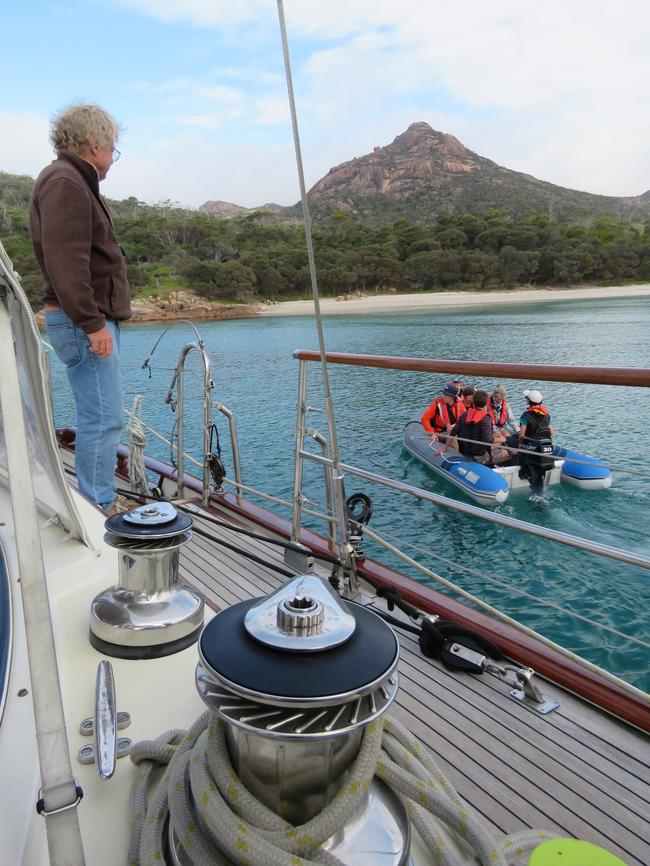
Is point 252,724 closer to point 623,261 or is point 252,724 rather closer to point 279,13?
point 279,13

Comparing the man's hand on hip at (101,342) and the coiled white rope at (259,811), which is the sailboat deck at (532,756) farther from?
the man's hand on hip at (101,342)

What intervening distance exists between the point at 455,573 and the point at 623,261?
54.1 m

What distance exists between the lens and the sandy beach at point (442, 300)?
43.4 m

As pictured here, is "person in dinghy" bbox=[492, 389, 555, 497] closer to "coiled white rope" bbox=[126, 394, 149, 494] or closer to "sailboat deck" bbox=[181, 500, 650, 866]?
"coiled white rope" bbox=[126, 394, 149, 494]

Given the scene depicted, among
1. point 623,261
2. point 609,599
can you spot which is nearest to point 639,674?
point 609,599

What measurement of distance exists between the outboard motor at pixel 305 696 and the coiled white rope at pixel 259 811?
0.02 metres

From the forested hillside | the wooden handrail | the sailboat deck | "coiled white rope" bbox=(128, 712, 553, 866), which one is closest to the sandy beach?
the forested hillside

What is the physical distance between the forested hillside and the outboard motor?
150ft

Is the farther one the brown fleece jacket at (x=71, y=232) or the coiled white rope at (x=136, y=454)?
the coiled white rope at (x=136, y=454)

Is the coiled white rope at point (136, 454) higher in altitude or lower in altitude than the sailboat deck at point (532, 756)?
higher

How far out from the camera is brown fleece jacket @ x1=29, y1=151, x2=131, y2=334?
1.84m

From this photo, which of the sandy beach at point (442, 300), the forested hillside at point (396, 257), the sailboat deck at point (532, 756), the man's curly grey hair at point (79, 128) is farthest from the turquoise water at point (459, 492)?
the forested hillside at point (396, 257)

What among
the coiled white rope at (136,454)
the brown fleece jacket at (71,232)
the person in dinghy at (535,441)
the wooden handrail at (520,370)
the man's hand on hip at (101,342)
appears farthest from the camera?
the person in dinghy at (535,441)

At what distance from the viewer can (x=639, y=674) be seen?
3.38 metres
